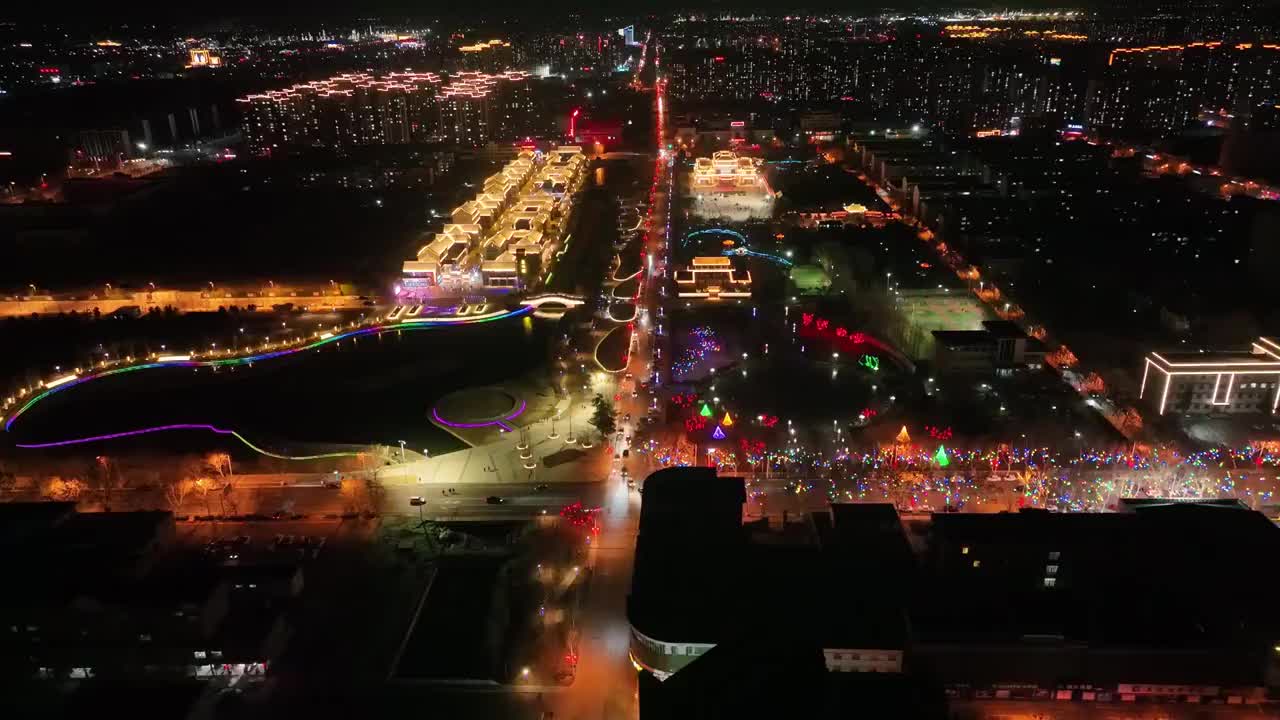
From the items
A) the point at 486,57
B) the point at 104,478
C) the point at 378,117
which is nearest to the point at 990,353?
the point at 104,478

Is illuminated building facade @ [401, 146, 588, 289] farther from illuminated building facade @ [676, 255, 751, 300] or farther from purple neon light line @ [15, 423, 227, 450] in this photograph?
A: purple neon light line @ [15, 423, 227, 450]

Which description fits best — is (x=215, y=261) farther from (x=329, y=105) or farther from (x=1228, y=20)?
(x=1228, y=20)

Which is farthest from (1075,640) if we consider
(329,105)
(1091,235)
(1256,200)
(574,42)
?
(574,42)

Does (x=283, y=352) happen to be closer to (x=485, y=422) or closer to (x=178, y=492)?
(x=178, y=492)

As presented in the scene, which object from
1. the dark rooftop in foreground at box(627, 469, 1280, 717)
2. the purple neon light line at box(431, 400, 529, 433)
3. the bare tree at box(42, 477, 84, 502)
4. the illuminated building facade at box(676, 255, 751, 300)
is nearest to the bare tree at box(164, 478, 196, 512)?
the bare tree at box(42, 477, 84, 502)

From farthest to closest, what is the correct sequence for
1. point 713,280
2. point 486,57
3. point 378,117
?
point 486,57 < point 378,117 < point 713,280

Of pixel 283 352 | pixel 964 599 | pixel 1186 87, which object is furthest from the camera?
pixel 1186 87
